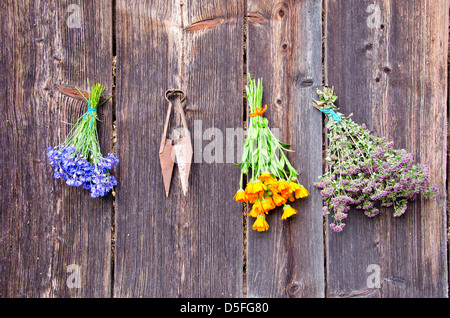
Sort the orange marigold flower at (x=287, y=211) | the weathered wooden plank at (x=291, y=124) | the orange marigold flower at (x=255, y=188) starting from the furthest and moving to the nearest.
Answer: the weathered wooden plank at (x=291, y=124)
the orange marigold flower at (x=287, y=211)
the orange marigold flower at (x=255, y=188)

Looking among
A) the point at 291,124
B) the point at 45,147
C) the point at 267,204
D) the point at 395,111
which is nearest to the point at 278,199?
the point at 267,204

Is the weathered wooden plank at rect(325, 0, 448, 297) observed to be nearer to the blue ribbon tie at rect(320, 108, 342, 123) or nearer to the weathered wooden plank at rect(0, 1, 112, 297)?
the blue ribbon tie at rect(320, 108, 342, 123)

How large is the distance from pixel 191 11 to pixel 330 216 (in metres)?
1.21

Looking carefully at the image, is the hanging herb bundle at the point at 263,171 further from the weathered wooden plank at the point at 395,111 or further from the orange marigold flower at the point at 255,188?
the weathered wooden plank at the point at 395,111

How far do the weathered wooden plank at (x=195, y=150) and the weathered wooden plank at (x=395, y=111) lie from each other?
50cm

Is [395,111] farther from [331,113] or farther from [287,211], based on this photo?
[287,211]

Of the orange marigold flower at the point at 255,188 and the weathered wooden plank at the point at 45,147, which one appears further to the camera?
the weathered wooden plank at the point at 45,147

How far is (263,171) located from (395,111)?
0.74 metres

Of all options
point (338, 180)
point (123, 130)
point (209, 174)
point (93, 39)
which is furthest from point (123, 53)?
point (338, 180)

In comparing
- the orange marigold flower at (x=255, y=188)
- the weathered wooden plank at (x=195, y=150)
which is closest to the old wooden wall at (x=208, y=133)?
the weathered wooden plank at (x=195, y=150)

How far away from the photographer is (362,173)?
1530mm

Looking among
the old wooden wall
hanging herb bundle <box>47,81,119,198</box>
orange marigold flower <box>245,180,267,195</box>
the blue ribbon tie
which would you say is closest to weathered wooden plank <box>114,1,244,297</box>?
the old wooden wall

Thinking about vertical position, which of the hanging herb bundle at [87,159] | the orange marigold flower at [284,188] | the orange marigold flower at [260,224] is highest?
the hanging herb bundle at [87,159]

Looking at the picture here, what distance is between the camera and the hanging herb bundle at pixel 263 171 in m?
1.48
